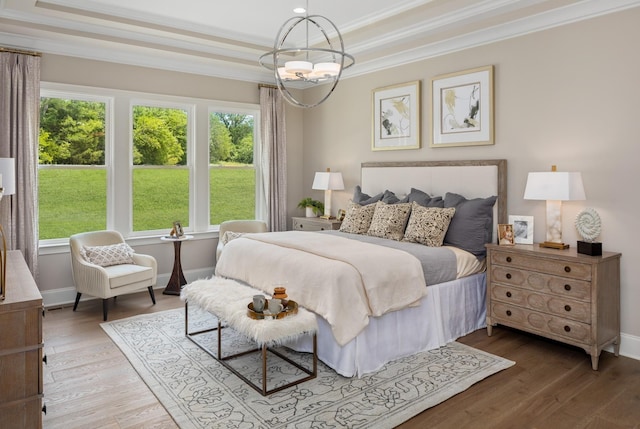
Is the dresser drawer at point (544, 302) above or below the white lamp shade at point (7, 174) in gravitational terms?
below

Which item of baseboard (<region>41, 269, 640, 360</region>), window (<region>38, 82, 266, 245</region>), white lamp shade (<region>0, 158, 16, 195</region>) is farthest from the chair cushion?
white lamp shade (<region>0, 158, 16, 195</region>)

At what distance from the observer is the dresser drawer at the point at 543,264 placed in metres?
3.29

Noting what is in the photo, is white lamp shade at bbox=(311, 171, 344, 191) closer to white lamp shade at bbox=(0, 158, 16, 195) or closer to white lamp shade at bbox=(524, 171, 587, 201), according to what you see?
white lamp shade at bbox=(524, 171, 587, 201)

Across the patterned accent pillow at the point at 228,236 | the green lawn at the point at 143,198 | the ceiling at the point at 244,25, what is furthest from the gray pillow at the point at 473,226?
the green lawn at the point at 143,198

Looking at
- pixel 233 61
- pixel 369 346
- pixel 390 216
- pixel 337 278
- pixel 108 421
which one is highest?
pixel 233 61

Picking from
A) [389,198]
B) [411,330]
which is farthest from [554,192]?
[389,198]

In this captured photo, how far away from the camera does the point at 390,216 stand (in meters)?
4.48

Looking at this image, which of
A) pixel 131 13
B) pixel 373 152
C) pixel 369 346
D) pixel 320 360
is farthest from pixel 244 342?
pixel 131 13

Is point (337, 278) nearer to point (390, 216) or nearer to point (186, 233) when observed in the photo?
point (390, 216)

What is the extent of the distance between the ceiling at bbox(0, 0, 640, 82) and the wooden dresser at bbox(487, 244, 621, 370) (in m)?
1.99

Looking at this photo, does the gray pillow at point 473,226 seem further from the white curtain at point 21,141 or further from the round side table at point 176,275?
the white curtain at point 21,141

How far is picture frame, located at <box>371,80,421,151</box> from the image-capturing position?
5070mm

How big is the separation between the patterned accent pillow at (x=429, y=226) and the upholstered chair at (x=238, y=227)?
240cm

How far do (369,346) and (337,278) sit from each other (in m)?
0.58
